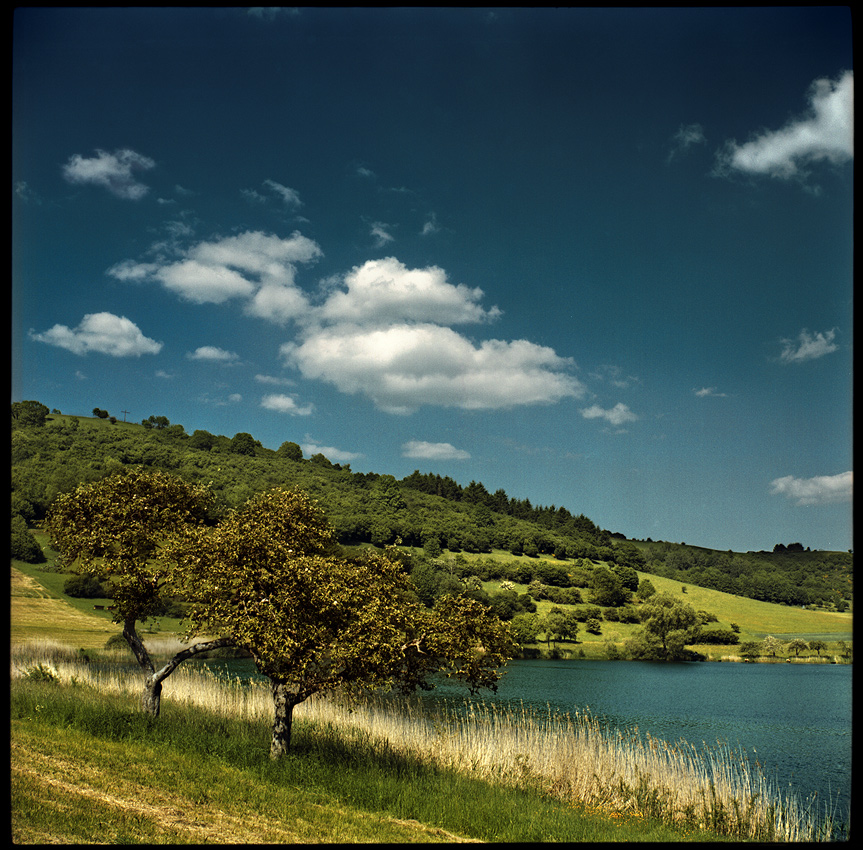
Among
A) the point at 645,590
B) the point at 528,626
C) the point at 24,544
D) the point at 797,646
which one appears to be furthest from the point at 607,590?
the point at 24,544

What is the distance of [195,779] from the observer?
30.8ft

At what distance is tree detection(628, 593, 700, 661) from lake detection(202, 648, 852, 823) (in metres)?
4.58

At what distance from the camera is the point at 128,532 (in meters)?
15.3

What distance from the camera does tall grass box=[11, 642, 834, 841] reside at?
478 inches

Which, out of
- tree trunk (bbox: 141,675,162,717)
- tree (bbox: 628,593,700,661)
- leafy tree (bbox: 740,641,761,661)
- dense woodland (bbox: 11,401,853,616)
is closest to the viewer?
tree trunk (bbox: 141,675,162,717)

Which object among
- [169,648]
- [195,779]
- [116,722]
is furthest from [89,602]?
[195,779]

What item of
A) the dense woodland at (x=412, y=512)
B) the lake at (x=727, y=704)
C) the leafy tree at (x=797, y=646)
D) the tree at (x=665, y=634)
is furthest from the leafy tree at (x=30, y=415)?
the leafy tree at (x=797, y=646)

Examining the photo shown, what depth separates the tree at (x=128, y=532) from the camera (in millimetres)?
15281

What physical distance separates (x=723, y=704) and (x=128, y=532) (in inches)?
1247

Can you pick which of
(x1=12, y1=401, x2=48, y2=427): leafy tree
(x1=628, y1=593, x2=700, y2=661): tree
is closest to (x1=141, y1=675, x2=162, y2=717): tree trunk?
(x1=628, y1=593, x2=700, y2=661): tree

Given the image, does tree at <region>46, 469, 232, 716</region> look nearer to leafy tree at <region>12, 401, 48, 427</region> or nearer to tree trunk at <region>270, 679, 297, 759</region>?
tree trunk at <region>270, 679, 297, 759</region>

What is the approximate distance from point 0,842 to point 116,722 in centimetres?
854

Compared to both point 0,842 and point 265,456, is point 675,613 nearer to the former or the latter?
point 0,842

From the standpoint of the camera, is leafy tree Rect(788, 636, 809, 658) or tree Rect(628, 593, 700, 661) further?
leafy tree Rect(788, 636, 809, 658)
